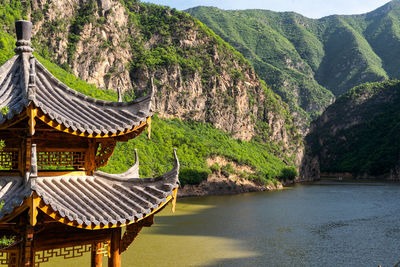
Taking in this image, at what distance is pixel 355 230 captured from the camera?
105 ft

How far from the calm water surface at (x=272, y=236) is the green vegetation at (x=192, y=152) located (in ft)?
38.5

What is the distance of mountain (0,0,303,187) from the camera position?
63125 mm

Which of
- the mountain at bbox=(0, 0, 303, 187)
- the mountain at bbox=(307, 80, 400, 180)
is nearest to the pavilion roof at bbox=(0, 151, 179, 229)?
the mountain at bbox=(0, 0, 303, 187)

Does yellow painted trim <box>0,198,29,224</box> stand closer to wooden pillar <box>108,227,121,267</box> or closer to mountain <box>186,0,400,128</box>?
wooden pillar <box>108,227,121,267</box>

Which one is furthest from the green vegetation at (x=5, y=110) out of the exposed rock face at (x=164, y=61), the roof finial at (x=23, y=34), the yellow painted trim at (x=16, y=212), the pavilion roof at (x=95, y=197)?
the exposed rock face at (x=164, y=61)

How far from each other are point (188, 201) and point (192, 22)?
48259mm

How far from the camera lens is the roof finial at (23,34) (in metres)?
6.90

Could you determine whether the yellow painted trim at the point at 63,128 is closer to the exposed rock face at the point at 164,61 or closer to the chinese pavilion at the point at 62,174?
the chinese pavilion at the point at 62,174

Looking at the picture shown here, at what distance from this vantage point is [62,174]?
7.01 meters

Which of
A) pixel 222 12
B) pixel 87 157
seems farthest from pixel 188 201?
pixel 222 12

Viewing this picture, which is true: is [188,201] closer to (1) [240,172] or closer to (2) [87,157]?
(1) [240,172]

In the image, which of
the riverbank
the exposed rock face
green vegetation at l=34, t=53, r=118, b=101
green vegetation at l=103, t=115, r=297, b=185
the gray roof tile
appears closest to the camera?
the gray roof tile

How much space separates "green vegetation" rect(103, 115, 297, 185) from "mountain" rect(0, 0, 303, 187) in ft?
0.61

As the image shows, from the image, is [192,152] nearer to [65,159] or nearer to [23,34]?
[65,159]
